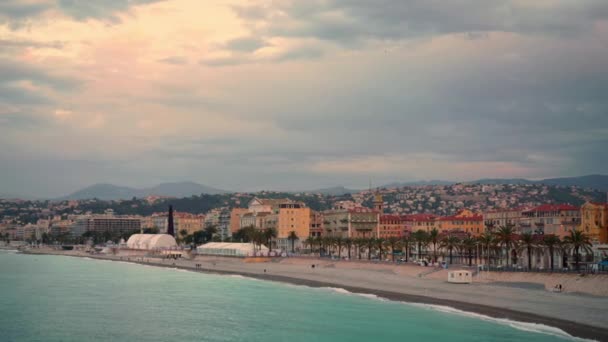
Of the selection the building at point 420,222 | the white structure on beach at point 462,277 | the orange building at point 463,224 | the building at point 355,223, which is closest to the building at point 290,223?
the building at point 355,223

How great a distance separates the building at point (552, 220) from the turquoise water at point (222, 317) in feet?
161

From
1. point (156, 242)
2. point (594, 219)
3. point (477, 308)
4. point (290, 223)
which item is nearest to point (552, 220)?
point (594, 219)

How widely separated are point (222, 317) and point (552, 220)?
72.5 metres

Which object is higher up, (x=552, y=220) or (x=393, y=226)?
(x=552, y=220)

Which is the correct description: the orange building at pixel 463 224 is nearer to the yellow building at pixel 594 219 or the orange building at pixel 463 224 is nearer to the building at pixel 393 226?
the building at pixel 393 226

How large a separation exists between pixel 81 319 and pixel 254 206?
5457 inches

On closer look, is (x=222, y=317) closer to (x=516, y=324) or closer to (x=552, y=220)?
(x=516, y=324)

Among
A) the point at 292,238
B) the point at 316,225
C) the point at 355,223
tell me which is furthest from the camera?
the point at 316,225

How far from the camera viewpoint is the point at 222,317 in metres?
55.7

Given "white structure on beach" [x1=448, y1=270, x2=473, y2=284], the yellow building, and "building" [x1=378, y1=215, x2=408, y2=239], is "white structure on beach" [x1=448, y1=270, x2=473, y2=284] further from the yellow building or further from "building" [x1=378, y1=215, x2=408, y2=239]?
"building" [x1=378, y1=215, x2=408, y2=239]

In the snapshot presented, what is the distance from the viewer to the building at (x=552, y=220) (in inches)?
4254

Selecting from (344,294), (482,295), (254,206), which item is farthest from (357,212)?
(482,295)

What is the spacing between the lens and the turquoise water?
149 feet

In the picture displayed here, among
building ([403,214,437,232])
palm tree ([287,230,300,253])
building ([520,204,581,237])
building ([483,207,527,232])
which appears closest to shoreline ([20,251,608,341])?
building ([520,204,581,237])
